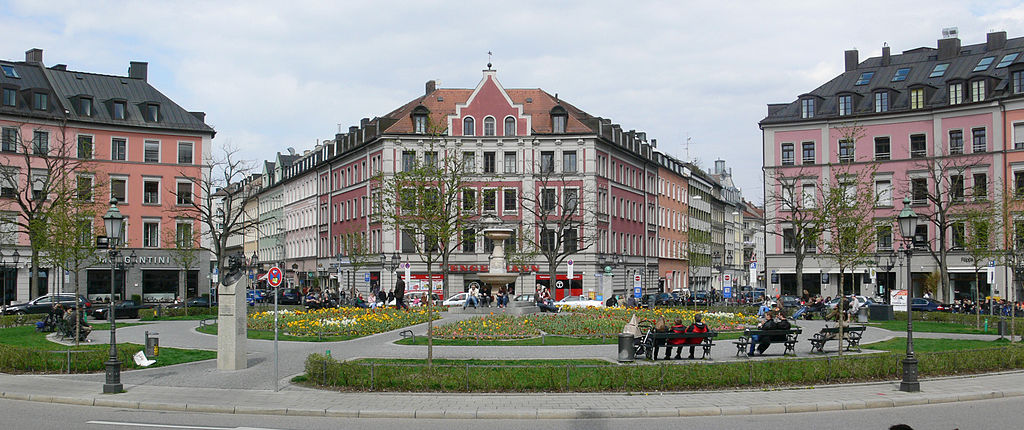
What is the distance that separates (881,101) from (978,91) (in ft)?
22.0

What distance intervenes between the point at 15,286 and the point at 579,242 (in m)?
41.1

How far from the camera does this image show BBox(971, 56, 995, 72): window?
2670 inches

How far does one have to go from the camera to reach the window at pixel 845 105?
71.7m

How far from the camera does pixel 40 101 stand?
226 ft

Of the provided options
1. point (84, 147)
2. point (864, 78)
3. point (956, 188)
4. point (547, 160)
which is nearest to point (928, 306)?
Result: point (956, 188)

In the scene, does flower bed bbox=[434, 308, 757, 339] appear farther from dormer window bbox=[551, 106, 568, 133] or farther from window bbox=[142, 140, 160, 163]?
window bbox=[142, 140, 160, 163]

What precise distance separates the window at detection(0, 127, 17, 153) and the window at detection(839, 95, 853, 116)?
59.6 m

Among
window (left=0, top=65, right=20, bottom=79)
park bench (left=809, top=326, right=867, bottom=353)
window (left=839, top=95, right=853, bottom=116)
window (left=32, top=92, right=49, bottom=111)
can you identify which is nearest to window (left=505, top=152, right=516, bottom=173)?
window (left=839, top=95, right=853, bottom=116)

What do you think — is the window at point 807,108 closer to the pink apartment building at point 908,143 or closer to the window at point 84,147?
the pink apartment building at point 908,143

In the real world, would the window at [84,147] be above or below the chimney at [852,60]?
below

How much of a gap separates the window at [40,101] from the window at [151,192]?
889cm

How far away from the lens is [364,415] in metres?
17.5

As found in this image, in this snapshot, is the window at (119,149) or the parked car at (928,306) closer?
the parked car at (928,306)

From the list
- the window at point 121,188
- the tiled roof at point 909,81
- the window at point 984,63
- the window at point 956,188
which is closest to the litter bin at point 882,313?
the window at point 956,188
